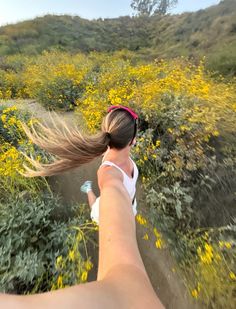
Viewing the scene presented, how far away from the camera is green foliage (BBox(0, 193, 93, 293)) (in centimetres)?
212

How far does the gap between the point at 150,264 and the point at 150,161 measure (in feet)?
4.38

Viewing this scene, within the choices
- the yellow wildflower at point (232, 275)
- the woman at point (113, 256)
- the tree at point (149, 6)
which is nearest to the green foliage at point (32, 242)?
the woman at point (113, 256)

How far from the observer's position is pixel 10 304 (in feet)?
1.90

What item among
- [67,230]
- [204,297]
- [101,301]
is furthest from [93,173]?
[101,301]

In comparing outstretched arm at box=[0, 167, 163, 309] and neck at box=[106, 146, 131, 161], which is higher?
outstretched arm at box=[0, 167, 163, 309]

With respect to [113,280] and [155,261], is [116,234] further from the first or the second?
[155,261]

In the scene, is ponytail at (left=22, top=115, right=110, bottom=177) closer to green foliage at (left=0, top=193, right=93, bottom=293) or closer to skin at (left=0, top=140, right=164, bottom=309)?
green foliage at (left=0, top=193, right=93, bottom=293)

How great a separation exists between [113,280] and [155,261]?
90.0 inches

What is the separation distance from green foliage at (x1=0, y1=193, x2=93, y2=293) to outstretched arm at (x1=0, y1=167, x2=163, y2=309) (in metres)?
0.99

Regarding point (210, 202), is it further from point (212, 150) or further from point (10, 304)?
point (10, 304)

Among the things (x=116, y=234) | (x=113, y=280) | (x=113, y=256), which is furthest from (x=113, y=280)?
(x=116, y=234)

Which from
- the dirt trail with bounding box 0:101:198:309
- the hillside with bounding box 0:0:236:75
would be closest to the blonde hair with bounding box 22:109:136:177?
the dirt trail with bounding box 0:101:198:309

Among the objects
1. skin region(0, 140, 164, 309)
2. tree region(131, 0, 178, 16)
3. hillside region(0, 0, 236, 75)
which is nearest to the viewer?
skin region(0, 140, 164, 309)

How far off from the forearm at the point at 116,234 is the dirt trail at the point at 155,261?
5.74 feet
